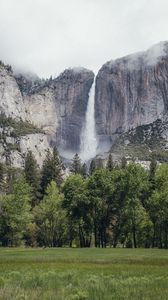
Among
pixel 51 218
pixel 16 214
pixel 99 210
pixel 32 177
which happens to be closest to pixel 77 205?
pixel 99 210

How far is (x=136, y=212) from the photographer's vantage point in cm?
8162

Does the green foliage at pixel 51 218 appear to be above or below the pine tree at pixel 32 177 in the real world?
below

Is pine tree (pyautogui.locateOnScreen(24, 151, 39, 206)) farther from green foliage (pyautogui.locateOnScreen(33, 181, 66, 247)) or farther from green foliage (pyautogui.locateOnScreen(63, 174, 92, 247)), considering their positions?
green foliage (pyautogui.locateOnScreen(63, 174, 92, 247))

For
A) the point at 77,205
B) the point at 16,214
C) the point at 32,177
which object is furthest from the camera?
the point at 32,177

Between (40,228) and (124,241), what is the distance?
19.0 meters

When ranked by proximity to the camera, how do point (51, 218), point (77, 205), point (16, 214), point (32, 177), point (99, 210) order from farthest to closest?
1. point (32, 177)
2. point (51, 218)
3. point (16, 214)
4. point (99, 210)
5. point (77, 205)

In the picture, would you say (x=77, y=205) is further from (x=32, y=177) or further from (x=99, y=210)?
(x=32, y=177)

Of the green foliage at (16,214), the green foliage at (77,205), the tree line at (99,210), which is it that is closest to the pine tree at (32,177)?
the tree line at (99,210)

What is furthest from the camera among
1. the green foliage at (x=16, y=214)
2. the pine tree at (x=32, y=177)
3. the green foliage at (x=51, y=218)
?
the pine tree at (x=32, y=177)

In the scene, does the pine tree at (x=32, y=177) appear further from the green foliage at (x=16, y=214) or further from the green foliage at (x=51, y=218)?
the green foliage at (x=16, y=214)

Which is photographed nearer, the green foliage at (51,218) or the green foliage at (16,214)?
the green foliage at (16,214)

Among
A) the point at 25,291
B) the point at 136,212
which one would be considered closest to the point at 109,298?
the point at 25,291

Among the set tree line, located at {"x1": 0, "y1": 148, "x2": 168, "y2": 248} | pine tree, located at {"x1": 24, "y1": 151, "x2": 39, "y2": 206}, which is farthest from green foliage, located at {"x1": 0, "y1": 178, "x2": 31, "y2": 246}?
pine tree, located at {"x1": 24, "y1": 151, "x2": 39, "y2": 206}

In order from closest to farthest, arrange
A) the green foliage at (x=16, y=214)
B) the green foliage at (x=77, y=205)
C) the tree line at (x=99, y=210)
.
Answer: the tree line at (x=99, y=210)
the green foliage at (x=77, y=205)
the green foliage at (x=16, y=214)
